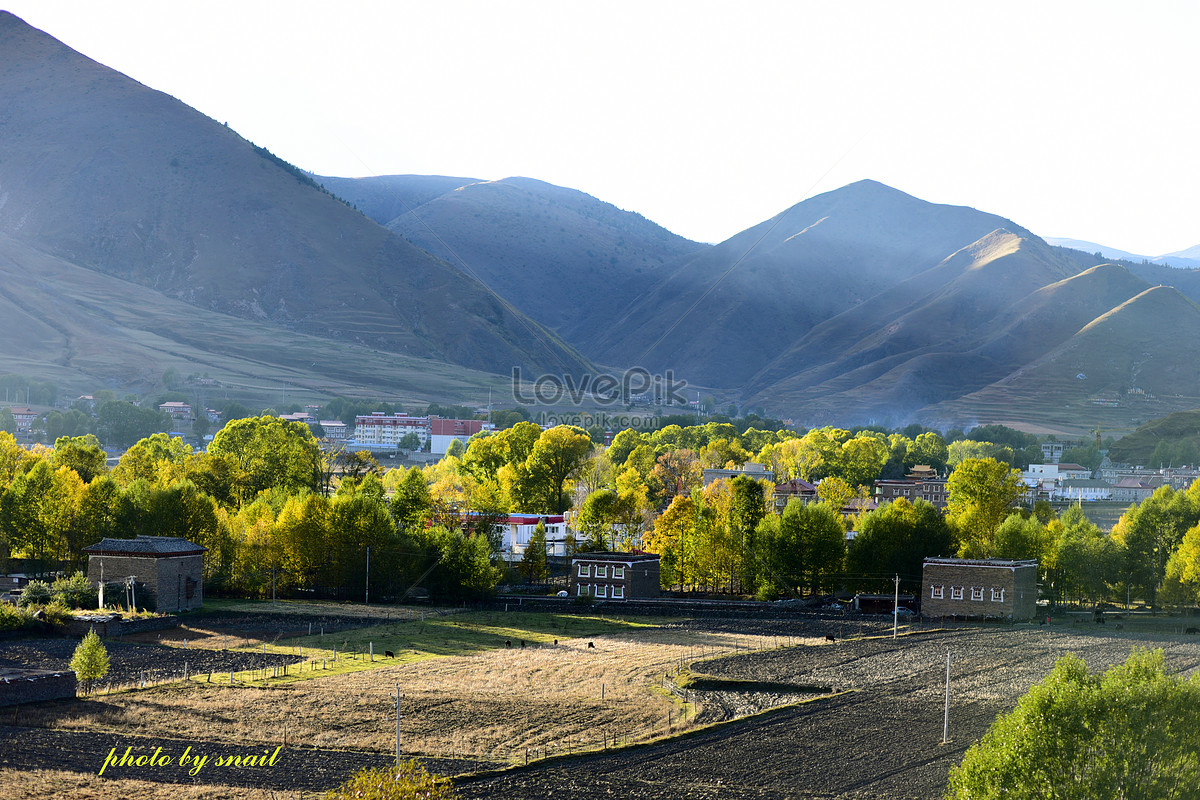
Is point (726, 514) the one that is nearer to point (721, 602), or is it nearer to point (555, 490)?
point (721, 602)

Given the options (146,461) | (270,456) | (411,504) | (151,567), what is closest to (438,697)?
(151,567)

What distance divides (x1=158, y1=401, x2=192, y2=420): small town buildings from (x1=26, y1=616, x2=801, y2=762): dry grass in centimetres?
15640

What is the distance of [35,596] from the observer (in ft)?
190

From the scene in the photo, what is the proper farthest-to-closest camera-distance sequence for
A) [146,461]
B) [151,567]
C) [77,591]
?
1. [146,461]
2. [151,567]
3. [77,591]

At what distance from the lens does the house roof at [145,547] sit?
201 ft

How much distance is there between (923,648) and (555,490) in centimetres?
4574

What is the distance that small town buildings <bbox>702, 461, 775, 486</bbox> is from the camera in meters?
108

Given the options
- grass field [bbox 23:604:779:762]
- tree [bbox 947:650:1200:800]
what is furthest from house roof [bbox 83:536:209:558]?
tree [bbox 947:650:1200:800]

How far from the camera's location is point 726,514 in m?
76.9

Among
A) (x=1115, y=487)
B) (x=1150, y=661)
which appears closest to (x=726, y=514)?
(x=1150, y=661)

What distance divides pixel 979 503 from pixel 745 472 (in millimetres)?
36433

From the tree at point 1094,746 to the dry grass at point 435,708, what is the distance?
13395 mm

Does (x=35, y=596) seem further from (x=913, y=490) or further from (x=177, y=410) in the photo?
(x=177, y=410)

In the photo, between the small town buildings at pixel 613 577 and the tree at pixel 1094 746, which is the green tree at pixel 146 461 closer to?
the small town buildings at pixel 613 577
